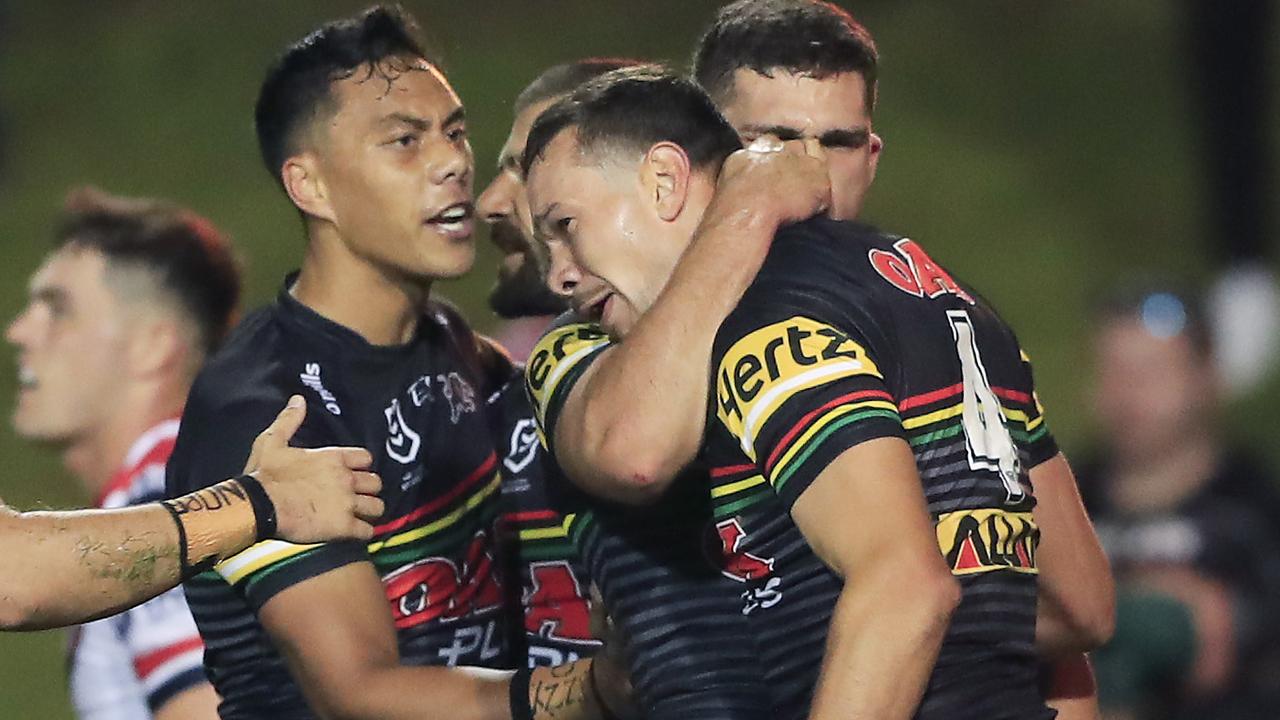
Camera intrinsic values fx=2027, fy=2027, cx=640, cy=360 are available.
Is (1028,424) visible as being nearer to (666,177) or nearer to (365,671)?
(666,177)

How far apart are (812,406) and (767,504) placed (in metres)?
0.24

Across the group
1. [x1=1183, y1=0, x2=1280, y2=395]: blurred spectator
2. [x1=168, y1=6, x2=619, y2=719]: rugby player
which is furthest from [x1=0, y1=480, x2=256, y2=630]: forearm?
[x1=1183, y1=0, x2=1280, y2=395]: blurred spectator

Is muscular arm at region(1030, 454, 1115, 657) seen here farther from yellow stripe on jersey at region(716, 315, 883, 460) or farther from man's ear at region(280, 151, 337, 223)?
man's ear at region(280, 151, 337, 223)

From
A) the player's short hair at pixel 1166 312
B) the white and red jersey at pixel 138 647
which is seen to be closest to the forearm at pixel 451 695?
the white and red jersey at pixel 138 647

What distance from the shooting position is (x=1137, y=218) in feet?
40.9

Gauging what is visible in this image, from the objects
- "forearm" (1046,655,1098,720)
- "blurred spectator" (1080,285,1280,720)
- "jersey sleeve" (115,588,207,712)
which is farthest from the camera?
"blurred spectator" (1080,285,1280,720)

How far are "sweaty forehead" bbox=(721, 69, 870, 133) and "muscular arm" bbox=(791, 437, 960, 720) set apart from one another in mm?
1165

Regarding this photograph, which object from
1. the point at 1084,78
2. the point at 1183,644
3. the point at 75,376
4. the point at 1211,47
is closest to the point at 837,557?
the point at 75,376

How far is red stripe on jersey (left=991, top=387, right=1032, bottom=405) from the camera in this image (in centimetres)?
310

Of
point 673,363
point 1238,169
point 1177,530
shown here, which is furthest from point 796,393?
point 1238,169

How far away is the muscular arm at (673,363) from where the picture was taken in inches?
114

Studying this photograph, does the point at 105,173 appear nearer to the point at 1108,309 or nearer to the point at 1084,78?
the point at 1084,78

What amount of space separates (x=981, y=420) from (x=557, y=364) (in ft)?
2.34

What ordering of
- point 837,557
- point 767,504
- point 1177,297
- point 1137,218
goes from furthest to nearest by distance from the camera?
point 1137,218
point 1177,297
point 767,504
point 837,557
